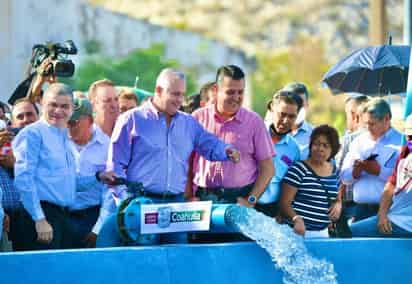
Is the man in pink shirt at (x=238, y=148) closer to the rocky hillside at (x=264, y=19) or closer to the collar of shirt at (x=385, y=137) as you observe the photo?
the collar of shirt at (x=385, y=137)

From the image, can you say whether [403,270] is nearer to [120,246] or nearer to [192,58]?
[120,246]

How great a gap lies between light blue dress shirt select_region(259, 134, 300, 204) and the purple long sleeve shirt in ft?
3.16

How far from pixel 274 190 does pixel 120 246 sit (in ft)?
5.67

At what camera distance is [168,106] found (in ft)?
32.0

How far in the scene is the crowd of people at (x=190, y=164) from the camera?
9602mm

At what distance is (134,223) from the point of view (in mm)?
9188

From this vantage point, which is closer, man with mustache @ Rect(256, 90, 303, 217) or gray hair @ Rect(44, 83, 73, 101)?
gray hair @ Rect(44, 83, 73, 101)

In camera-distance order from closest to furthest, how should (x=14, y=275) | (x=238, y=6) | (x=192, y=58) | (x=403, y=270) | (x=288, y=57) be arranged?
(x=14, y=275), (x=403, y=270), (x=192, y=58), (x=288, y=57), (x=238, y=6)

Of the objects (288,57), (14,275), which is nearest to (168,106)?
(14,275)

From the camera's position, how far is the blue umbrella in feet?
41.2

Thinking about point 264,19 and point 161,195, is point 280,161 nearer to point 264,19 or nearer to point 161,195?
point 161,195

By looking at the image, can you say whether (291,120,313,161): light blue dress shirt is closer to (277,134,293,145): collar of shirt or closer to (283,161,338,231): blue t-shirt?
(277,134,293,145): collar of shirt

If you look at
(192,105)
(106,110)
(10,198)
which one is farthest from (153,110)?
(192,105)

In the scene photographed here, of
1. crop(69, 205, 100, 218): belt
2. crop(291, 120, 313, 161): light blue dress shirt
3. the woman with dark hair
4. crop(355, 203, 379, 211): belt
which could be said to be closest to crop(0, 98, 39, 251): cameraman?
crop(69, 205, 100, 218): belt
